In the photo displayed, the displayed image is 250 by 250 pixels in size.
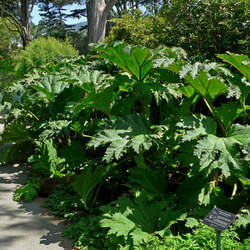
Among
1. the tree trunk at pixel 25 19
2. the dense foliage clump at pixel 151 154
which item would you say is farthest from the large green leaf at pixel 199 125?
the tree trunk at pixel 25 19

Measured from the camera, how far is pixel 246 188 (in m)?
2.31

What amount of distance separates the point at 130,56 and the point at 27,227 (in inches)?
69.8

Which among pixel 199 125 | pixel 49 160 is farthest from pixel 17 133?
pixel 199 125

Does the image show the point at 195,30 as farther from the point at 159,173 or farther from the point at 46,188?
the point at 46,188

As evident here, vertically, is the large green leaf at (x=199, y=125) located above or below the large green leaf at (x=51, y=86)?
below

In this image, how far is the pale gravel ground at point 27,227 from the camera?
2.39 meters

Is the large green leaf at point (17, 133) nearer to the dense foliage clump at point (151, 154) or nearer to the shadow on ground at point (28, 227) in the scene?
the dense foliage clump at point (151, 154)

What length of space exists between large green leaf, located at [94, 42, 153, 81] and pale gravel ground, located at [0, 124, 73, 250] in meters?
1.57

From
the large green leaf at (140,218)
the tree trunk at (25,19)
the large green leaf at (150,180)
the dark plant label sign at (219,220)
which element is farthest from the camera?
the tree trunk at (25,19)

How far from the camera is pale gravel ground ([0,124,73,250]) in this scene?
2.39m

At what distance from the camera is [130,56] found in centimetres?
244

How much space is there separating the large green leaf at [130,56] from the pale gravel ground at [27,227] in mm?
1571

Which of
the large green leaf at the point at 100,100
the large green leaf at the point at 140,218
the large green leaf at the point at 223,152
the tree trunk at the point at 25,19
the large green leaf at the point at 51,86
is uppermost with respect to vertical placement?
the tree trunk at the point at 25,19

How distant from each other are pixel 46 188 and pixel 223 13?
329 cm
